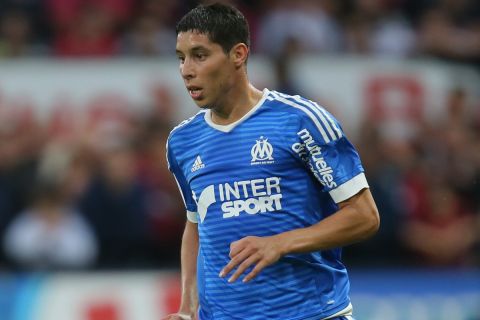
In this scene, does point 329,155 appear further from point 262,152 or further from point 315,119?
point 262,152

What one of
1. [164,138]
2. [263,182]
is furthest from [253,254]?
[164,138]

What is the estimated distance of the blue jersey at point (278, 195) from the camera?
18.1 feet

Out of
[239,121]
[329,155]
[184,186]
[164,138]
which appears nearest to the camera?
[329,155]

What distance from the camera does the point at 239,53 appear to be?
5.70 m

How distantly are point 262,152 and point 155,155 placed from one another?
5.61 m

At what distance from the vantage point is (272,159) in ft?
18.4

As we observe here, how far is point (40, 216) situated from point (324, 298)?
506 cm

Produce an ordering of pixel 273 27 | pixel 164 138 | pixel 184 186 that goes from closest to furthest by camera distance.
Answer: pixel 184 186 → pixel 164 138 → pixel 273 27

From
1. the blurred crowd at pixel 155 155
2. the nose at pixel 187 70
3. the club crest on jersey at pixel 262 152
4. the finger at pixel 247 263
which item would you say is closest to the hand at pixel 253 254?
the finger at pixel 247 263

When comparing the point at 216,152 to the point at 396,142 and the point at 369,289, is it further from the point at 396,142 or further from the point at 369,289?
the point at 396,142

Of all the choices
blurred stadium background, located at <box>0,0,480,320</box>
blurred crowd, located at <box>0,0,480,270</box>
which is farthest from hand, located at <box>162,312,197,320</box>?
blurred crowd, located at <box>0,0,480,270</box>

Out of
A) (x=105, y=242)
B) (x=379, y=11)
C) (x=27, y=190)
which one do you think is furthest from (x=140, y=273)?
(x=379, y=11)

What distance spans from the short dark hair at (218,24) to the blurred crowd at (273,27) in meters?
7.38

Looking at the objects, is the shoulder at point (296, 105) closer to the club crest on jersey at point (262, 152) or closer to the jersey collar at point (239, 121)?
the jersey collar at point (239, 121)
